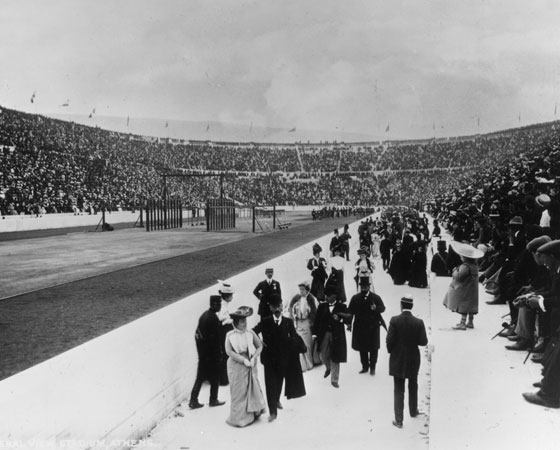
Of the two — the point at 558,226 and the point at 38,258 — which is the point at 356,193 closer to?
the point at 38,258

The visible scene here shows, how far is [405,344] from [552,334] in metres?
1.62

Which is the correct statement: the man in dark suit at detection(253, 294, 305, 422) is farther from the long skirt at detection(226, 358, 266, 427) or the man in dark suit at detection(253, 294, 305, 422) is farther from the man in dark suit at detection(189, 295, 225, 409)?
the man in dark suit at detection(189, 295, 225, 409)

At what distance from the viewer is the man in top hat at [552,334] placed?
201 inches

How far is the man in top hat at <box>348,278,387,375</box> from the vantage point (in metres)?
8.30

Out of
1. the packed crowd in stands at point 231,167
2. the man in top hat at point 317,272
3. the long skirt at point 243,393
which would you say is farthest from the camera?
the packed crowd in stands at point 231,167

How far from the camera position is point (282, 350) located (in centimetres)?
711

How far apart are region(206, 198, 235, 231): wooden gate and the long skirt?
30335mm

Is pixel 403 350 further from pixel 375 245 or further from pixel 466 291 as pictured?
pixel 375 245

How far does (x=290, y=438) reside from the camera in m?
6.66

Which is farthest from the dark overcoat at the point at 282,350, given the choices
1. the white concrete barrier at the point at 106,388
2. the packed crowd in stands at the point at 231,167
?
the packed crowd in stands at the point at 231,167

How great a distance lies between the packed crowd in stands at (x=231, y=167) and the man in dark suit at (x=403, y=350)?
37.1 ft

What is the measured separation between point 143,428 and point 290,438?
6.58 feet

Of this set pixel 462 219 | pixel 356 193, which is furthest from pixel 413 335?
pixel 356 193

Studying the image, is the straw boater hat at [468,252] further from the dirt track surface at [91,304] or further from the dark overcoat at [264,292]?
the dirt track surface at [91,304]
